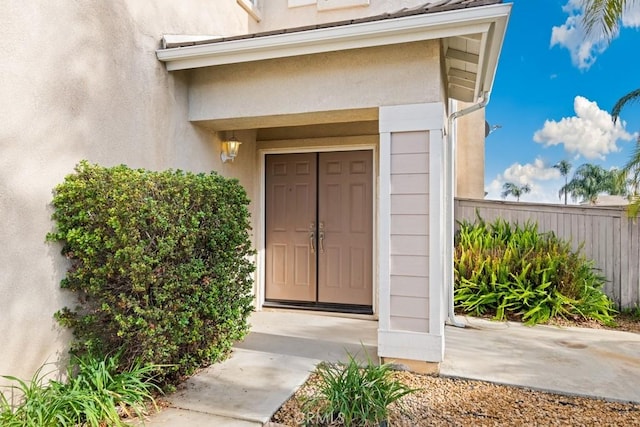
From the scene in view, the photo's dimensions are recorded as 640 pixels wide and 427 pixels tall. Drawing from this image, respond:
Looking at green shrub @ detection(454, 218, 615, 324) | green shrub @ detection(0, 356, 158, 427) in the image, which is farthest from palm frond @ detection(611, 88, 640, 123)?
green shrub @ detection(0, 356, 158, 427)

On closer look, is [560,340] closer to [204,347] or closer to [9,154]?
[204,347]

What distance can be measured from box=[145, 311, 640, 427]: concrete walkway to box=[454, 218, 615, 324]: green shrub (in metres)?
0.40

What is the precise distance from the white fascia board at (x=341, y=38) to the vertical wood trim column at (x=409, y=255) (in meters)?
0.66

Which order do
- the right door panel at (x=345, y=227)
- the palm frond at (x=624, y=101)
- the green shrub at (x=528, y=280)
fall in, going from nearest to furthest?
the green shrub at (x=528, y=280), the right door panel at (x=345, y=227), the palm frond at (x=624, y=101)

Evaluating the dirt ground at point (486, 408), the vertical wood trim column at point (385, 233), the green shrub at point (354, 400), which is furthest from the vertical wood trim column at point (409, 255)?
the green shrub at point (354, 400)

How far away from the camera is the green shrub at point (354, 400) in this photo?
266 cm

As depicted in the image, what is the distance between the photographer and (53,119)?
3.23 m

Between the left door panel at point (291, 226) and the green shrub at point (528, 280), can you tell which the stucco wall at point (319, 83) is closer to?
the left door panel at point (291, 226)

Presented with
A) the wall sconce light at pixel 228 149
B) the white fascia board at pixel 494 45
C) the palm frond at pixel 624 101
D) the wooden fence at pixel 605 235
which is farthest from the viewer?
the palm frond at pixel 624 101

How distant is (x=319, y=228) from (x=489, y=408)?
369cm

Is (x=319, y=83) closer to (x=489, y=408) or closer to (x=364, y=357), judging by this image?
(x=364, y=357)

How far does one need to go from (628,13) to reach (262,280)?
6.85m

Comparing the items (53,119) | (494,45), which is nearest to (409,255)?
(494,45)

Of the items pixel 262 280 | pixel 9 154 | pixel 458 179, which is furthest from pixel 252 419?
pixel 458 179
